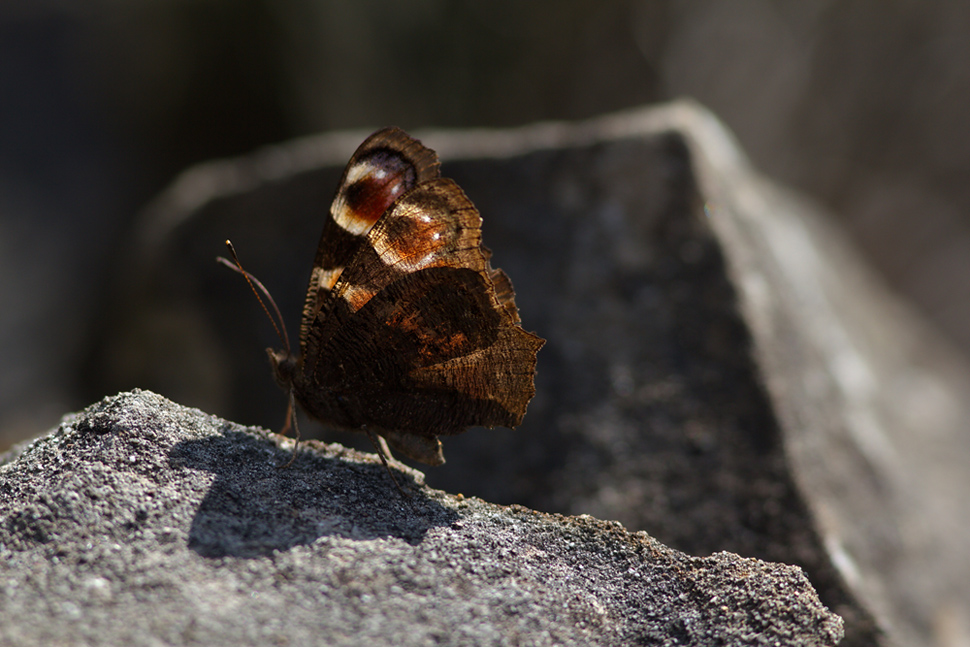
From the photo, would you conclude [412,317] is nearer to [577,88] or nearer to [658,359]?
[658,359]

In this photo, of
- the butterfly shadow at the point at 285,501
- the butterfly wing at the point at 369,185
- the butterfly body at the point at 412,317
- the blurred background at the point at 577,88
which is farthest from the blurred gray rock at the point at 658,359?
the blurred background at the point at 577,88

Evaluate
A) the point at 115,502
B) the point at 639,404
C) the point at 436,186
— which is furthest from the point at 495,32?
the point at 115,502

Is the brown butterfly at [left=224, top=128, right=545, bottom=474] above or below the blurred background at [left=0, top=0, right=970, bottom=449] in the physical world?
below

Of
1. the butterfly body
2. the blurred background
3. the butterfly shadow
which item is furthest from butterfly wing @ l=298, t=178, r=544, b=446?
the blurred background

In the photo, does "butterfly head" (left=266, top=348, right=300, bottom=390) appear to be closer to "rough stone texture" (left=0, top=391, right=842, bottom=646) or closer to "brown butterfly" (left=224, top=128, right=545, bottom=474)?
"brown butterfly" (left=224, top=128, right=545, bottom=474)

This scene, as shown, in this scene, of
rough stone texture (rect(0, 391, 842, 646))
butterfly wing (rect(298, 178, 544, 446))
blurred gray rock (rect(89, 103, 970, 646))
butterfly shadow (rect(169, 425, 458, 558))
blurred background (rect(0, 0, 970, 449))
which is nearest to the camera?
rough stone texture (rect(0, 391, 842, 646))

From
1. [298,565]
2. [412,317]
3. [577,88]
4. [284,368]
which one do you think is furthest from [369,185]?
[577,88]

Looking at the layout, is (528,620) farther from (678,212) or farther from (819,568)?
(678,212)
